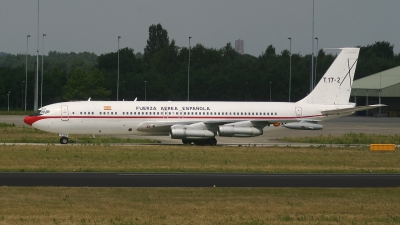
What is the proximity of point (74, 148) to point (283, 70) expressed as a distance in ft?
250

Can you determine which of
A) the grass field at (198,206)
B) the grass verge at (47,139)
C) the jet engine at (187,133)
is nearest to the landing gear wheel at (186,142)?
the jet engine at (187,133)

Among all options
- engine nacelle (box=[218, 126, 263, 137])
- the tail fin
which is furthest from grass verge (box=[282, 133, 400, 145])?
engine nacelle (box=[218, 126, 263, 137])

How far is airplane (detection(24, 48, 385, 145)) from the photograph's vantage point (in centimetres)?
4500

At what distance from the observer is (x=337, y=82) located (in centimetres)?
4909

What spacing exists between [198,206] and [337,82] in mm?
30969

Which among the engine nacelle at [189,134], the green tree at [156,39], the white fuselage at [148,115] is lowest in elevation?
the engine nacelle at [189,134]

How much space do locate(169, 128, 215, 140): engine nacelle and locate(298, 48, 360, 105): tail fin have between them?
8.36 m

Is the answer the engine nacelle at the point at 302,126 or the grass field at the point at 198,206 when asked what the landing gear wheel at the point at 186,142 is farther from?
the grass field at the point at 198,206

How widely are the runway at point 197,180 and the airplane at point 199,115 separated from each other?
1669 cm

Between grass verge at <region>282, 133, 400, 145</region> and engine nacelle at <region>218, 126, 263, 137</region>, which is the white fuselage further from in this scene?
grass verge at <region>282, 133, 400, 145</region>

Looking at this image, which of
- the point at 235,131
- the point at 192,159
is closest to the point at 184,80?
the point at 235,131

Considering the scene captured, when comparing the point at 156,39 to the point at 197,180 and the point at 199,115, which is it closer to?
the point at 199,115

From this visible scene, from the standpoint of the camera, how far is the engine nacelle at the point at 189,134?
4453 cm

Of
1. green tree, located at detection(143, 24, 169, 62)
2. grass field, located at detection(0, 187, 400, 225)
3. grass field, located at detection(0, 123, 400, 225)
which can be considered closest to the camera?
grass field, located at detection(0, 187, 400, 225)
